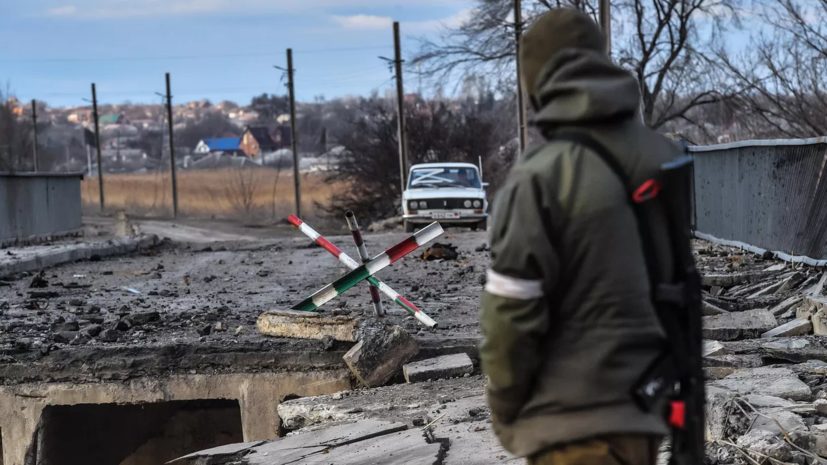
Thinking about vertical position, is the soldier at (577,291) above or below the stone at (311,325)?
above

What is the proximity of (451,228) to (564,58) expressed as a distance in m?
18.7

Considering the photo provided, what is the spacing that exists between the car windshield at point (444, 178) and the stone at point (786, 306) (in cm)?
1346

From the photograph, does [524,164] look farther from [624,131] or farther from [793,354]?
[793,354]

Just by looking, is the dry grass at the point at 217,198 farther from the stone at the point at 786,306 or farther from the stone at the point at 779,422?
the stone at the point at 779,422

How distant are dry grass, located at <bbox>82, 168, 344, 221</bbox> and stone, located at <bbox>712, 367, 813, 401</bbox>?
111 ft

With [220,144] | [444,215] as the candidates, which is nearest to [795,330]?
[444,215]

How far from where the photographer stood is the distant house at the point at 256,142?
10688 cm

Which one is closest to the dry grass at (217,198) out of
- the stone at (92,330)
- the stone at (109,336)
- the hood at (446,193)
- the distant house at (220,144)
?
the hood at (446,193)

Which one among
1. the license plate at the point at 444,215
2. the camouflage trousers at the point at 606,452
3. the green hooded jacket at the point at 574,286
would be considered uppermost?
the green hooded jacket at the point at 574,286

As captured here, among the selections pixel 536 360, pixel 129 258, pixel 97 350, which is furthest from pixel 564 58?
pixel 129 258

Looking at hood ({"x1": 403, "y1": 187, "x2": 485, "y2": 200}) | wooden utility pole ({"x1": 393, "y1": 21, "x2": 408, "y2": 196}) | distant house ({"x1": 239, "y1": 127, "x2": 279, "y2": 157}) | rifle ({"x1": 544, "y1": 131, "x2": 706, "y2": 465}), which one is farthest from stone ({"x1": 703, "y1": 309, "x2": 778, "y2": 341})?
distant house ({"x1": 239, "y1": 127, "x2": 279, "y2": 157})

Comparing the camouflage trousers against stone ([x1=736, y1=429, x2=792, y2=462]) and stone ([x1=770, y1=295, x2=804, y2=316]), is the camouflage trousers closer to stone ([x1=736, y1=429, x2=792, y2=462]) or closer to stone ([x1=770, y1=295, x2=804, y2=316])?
stone ([x1=736, y1=429, x2=792, y2=462])

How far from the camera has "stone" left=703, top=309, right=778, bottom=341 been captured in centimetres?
721

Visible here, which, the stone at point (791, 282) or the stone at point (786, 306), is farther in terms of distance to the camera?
the stone at point (791, 282)
